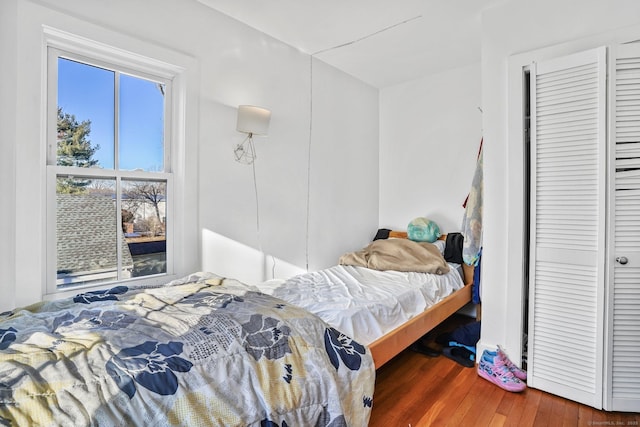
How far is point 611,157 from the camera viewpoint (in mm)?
1818

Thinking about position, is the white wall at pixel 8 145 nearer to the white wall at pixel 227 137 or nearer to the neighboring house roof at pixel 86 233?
the white wall at pixel 227 137

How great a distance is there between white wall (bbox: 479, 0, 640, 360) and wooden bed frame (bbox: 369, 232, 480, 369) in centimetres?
32

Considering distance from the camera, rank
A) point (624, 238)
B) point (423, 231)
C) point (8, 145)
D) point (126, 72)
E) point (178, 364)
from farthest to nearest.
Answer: point (423, 231) < point (126, 72) < point (624, 238) < point (8, 145) < point (178, 364)

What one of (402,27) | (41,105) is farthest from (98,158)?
(402,27)

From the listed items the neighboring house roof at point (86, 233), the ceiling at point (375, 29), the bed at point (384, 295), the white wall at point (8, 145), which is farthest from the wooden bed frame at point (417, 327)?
the ceiling at point (375, 29)

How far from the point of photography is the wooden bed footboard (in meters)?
1.88

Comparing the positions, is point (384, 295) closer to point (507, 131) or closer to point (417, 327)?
point (417, 327)

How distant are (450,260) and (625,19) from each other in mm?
2134

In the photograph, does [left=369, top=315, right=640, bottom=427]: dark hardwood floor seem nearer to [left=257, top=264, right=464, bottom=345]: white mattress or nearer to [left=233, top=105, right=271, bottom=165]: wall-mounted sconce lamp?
[left=257, top=264, right=464, bottom=345]: white mattress

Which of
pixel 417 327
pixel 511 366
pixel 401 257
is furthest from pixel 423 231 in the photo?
pixel 511 366

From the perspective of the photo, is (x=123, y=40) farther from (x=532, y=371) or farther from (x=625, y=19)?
(x=532, y=371)

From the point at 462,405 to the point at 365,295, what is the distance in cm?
82

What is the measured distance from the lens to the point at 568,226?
76.5 inches

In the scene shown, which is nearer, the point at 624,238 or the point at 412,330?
the point at 624,238
